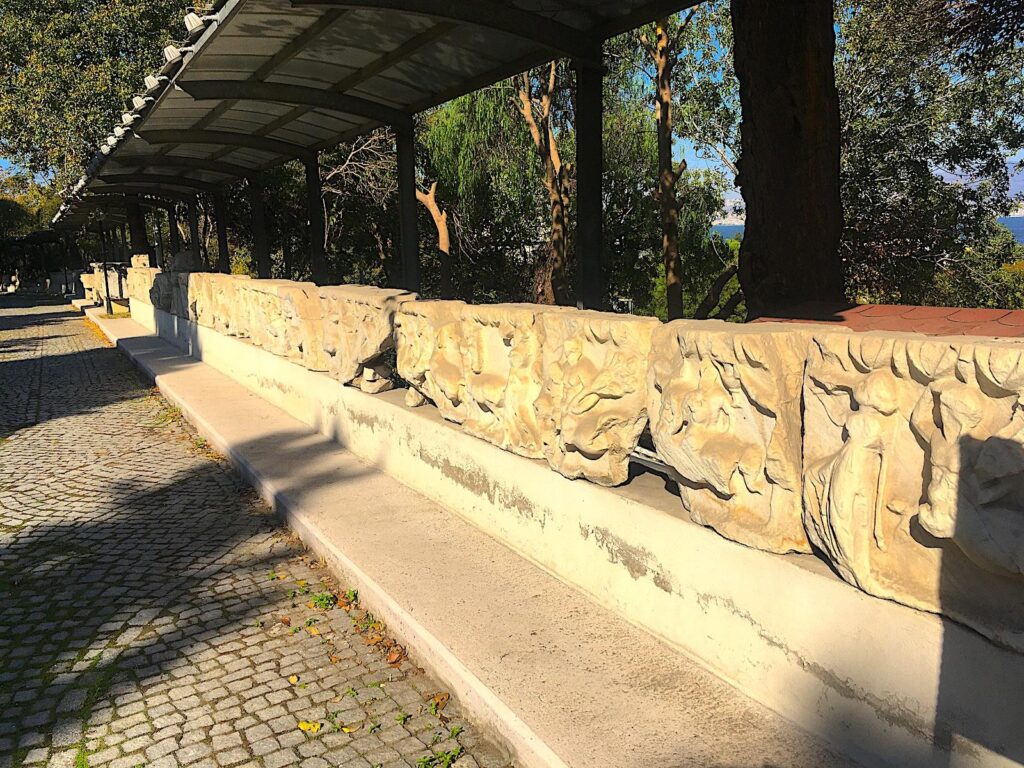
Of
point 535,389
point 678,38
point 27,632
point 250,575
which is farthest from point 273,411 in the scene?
point 678,38

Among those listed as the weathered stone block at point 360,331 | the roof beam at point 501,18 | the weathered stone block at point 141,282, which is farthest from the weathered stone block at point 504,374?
the weathered stone block at point 141,282

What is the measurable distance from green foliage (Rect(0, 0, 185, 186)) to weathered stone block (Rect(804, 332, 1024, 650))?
22.4 m

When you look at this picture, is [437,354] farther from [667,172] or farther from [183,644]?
[667,172]

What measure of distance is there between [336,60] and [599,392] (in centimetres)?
482

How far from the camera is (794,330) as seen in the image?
271 cm

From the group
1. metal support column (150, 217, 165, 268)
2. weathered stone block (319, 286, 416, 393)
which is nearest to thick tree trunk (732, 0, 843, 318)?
weathered stone block (319, 286, 416, 393)

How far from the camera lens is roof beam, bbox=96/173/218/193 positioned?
13.4m

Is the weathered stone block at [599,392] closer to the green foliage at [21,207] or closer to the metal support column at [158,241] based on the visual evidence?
the metal support column at [158,241]

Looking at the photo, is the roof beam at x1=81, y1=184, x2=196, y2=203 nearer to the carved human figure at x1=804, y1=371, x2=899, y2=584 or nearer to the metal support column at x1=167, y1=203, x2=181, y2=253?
the metal support column at x1=167, y1=203, x2=181, y2=253

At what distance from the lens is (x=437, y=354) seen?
16.5 feet

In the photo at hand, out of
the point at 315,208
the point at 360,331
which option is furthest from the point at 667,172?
the point at 360,331

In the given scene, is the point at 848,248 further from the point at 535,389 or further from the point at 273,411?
the point at 535,389

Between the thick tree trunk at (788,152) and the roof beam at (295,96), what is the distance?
11.6ft

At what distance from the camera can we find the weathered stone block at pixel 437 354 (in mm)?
4836
